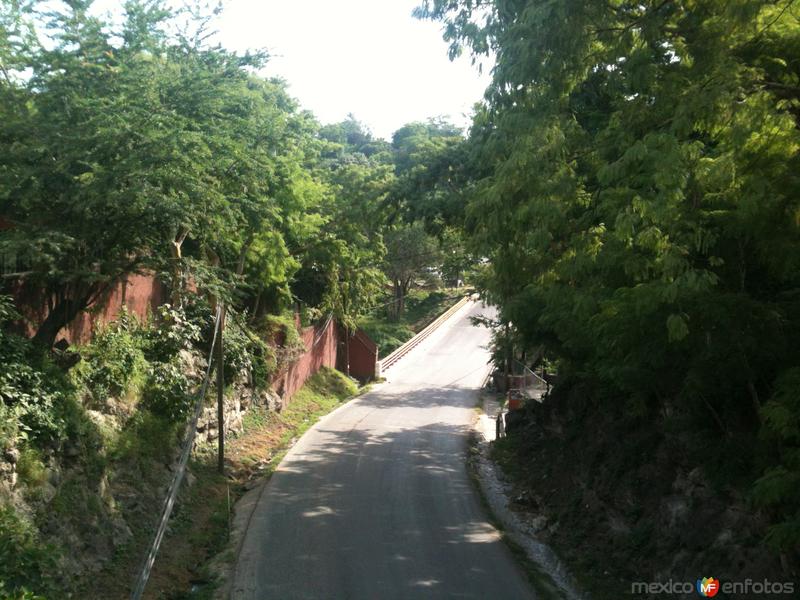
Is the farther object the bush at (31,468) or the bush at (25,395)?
the bush at (25,395)

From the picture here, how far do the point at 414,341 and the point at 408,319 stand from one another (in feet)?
33.0

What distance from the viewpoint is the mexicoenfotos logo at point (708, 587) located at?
32.3ft

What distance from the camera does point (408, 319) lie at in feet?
197

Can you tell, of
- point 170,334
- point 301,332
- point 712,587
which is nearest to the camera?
point 712,587

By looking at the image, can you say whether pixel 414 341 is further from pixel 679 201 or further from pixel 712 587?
pixel 679 201

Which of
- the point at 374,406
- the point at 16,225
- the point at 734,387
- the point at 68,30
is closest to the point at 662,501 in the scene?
the point at 734,387

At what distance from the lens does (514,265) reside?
12.5 metres

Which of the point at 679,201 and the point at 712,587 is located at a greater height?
the point at 679,201

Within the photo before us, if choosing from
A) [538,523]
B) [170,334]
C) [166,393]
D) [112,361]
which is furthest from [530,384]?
[112,361]

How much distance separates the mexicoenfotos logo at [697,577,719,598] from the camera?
32.3 ft

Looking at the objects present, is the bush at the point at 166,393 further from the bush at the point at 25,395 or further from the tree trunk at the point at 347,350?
the tree trunk at the point at 347,350

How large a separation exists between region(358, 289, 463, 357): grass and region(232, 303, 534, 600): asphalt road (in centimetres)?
2284

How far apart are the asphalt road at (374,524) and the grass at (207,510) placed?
62 cm

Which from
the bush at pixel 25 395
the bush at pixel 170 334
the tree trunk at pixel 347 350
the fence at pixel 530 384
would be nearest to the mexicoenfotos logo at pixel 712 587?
the bush at pixel 25 395
